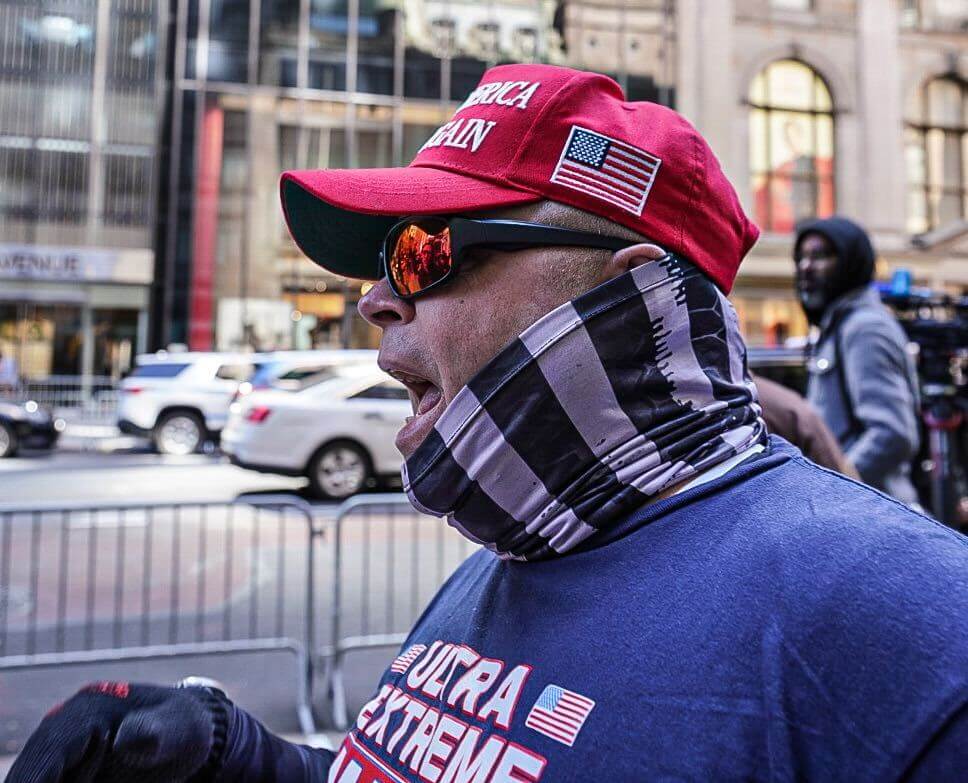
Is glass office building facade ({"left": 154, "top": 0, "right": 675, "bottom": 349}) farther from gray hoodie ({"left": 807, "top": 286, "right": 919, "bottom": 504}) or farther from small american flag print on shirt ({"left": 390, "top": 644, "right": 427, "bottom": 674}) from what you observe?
small american flag print on shirt ({"left": 390, "top": 644, "right": 427, "bottom": 674})

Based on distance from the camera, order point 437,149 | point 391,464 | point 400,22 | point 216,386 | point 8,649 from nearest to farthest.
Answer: point 437,149 < point 8,649 < point 391,464 < point 216,386 < point 400,22

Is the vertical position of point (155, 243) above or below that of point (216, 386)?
above

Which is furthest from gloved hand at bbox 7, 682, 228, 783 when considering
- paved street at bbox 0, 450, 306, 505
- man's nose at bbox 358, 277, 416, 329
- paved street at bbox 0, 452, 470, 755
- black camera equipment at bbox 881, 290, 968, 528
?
paved street at bbox 0, 450, 306, 505

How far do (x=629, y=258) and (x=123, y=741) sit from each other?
3.03 ft

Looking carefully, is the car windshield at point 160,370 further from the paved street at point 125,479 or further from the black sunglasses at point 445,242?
the black sunglasses at point 445,242

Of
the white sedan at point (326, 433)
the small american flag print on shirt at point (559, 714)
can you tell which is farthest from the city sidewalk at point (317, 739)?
the white sedan at point (326, 433)

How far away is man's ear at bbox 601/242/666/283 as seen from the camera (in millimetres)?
1055

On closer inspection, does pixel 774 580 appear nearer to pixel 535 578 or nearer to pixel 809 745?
pixel 809 745

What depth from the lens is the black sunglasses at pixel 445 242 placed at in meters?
1.06

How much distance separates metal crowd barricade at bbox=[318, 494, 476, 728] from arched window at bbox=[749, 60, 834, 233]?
20.0m

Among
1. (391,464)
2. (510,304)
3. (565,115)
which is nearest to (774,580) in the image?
(510,304)

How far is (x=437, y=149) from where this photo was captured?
1.19 meters

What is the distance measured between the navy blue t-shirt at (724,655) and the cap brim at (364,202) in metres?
0.45

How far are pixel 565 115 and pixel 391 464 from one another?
10.1 meters
